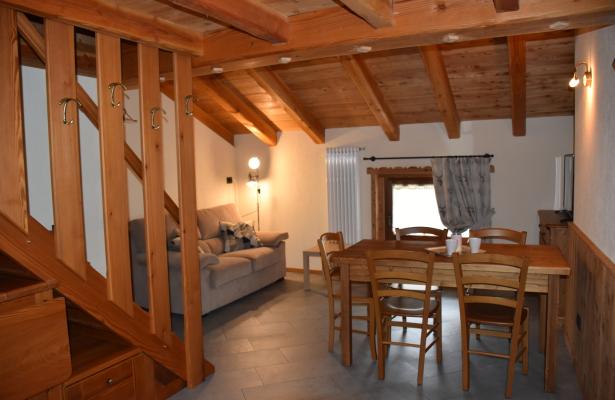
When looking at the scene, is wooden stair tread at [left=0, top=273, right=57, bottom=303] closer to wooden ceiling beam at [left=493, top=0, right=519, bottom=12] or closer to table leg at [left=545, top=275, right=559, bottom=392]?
wooden ceiling beam at [left=493, top=0, right=519, bottom=12]

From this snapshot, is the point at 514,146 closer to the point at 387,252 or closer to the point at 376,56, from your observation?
the point at 376,56

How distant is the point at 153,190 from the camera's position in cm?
334

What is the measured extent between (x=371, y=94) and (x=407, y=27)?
2.63m

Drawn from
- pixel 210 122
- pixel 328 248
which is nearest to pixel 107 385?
pixel 328 248

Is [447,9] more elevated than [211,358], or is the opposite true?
[447,9]

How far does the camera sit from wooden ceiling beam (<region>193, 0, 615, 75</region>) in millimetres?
2537

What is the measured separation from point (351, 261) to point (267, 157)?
3734 millimetres

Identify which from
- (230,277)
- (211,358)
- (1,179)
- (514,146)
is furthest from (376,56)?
(1,179)

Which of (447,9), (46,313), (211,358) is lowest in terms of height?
(211,358)

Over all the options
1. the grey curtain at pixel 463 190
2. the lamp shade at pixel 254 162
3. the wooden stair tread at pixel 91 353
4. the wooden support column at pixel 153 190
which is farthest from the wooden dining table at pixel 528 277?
the lamp shade at pixel 254 162

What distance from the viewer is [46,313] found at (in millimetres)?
2553

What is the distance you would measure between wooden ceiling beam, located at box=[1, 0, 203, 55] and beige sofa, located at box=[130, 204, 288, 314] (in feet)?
6.88

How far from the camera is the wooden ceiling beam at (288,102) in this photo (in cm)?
548

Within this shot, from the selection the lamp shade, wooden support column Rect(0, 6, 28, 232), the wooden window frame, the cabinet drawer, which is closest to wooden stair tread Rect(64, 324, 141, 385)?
the cabinet drawer
